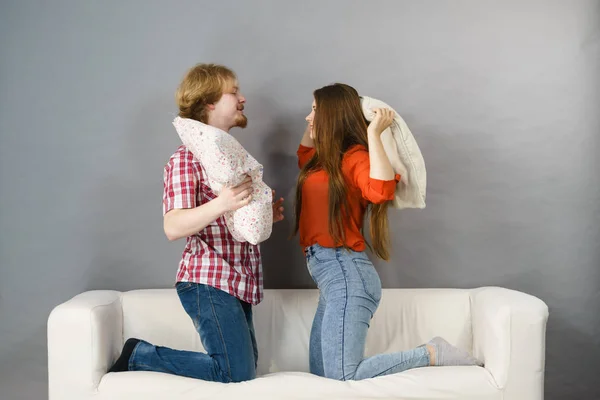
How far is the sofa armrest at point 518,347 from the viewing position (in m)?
2.29

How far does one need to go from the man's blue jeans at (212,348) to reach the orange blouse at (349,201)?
0.40 metres

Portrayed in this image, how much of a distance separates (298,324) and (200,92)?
1.08 m

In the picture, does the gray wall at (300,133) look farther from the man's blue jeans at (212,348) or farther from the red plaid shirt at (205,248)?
the man's blue jeans at (212,348)

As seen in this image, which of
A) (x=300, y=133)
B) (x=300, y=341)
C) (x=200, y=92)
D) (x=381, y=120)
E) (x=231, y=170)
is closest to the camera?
(x=231, y=170)

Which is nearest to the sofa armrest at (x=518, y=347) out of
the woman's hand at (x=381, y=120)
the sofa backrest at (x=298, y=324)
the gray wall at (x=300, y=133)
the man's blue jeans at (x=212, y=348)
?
the sofa backrest at (x=298, y=324)

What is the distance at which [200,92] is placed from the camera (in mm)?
2469

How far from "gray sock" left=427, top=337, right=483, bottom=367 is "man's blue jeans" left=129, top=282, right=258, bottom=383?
0.69 metres

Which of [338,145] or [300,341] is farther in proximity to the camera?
[300,341]

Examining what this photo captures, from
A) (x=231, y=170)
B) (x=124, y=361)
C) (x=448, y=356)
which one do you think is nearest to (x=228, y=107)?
(x=231, y=170)

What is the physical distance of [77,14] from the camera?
3.02 metres

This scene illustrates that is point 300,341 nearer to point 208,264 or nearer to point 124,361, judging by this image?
point 208,264

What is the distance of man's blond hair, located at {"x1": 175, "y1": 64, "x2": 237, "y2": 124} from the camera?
2473 millimetres

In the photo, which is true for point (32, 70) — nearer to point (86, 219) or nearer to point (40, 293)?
point (86, 219)

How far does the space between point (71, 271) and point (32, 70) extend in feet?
3.15
